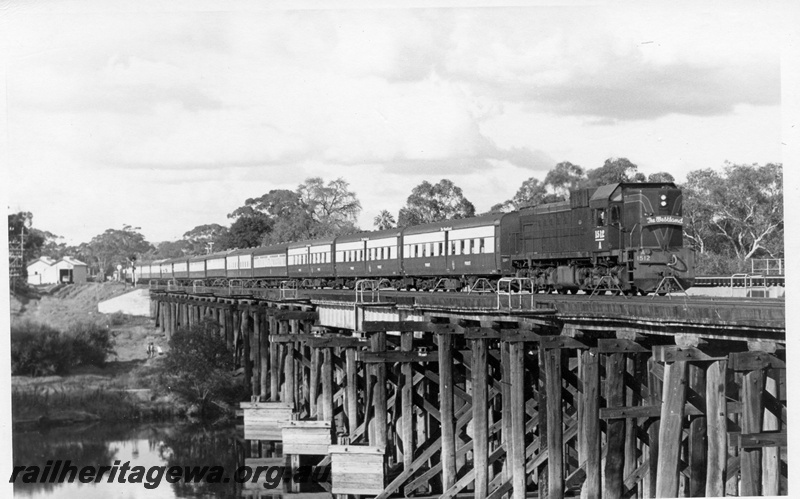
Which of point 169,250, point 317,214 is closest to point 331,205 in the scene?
point 317,214

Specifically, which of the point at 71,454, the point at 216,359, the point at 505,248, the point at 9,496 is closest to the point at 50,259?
the point at 216,359

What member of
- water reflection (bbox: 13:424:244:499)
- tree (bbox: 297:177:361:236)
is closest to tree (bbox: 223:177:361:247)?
tree (bbox: 297:177:361:236)

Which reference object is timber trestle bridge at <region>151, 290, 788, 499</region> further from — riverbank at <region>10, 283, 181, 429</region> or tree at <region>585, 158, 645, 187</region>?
tree at <region>585, 158, 645, 187</region>

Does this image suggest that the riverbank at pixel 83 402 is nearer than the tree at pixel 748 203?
Yes

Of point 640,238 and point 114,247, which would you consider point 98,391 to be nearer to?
point 640,238

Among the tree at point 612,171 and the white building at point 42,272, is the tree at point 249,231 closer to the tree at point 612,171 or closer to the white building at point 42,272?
the white building at point 42,272

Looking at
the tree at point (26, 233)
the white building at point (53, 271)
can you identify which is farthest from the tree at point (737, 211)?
the white building at point (53, 271)

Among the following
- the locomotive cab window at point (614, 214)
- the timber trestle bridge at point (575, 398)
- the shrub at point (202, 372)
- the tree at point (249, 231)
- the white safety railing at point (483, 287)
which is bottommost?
the shrub at point (202, 372)
